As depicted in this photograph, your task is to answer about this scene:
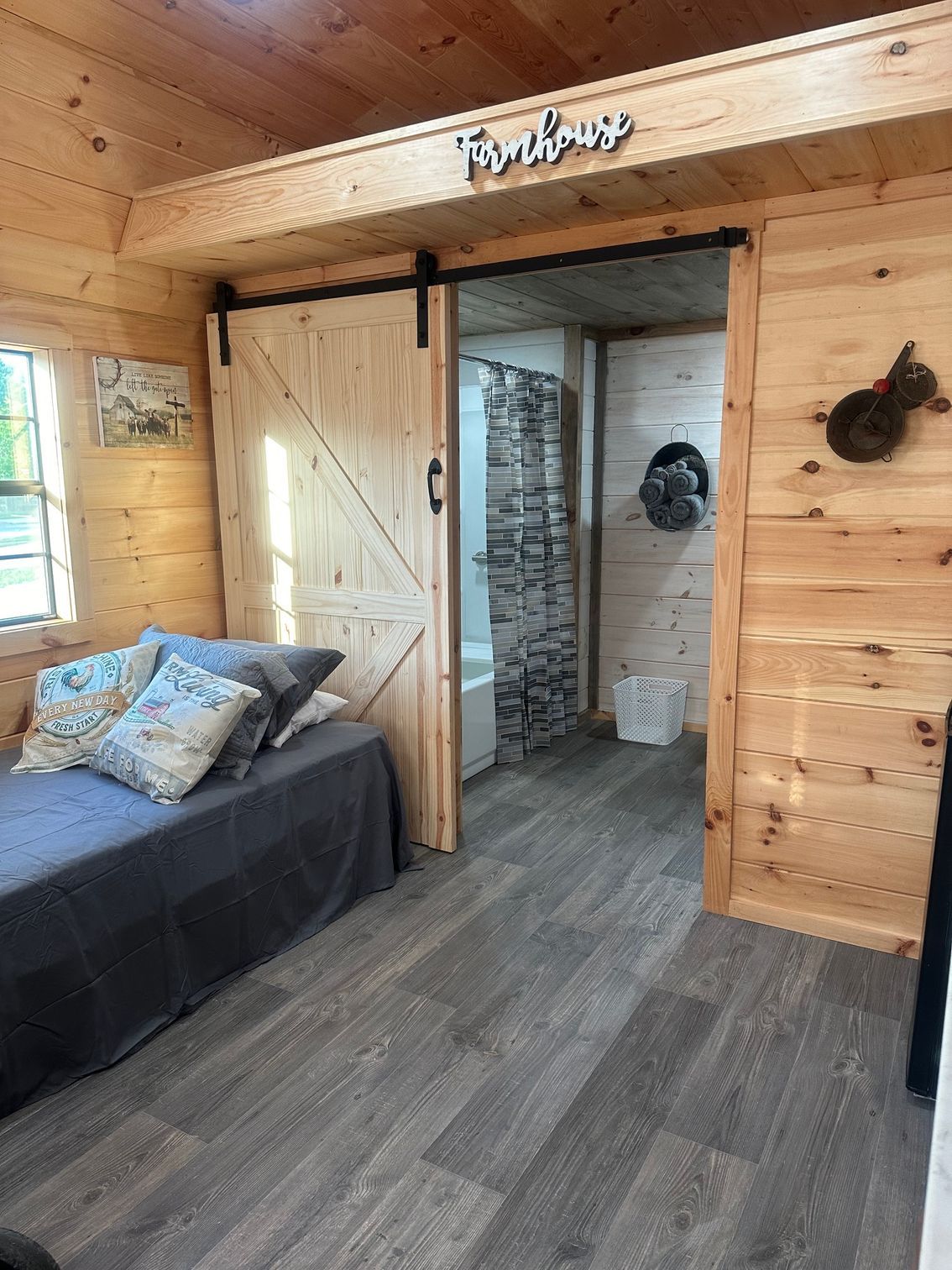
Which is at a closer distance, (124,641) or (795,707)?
(795,707)

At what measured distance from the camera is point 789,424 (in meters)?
2.60

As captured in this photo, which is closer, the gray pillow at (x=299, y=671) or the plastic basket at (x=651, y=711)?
the gray pillow at (x=299, y=671)

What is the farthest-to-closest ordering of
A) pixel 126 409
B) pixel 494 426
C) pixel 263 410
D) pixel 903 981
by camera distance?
1. pixel 494 426
2. pixel 263 410
3. pixel 126 409
4. pixel 903 981

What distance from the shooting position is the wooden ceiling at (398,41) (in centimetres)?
267

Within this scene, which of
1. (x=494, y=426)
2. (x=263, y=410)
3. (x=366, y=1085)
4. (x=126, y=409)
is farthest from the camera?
(x=494, y=426)

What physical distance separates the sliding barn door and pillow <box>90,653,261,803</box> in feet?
2.59

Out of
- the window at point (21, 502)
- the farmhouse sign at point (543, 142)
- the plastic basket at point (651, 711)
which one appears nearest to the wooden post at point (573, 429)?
the plastic basket at point (651, 711)

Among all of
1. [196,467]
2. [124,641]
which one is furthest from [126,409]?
[124,641]

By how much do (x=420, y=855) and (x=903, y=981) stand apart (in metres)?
1.70

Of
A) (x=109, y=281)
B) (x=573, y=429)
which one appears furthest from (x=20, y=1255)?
(x=573, y=429)

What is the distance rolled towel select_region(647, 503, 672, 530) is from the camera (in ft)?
15.8

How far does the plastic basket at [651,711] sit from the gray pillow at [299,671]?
210cm

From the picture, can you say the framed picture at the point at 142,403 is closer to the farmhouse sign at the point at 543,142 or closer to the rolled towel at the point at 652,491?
the farmhouse sign at the point at 543,142

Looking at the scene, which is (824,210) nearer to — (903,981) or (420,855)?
(903,981)
